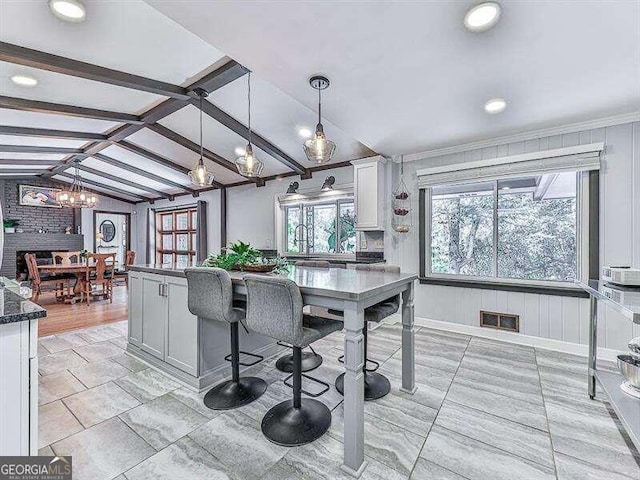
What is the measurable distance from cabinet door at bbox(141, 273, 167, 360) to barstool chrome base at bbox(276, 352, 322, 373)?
1079 millimetres

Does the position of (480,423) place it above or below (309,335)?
below

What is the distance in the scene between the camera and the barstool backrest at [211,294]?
2.07 m

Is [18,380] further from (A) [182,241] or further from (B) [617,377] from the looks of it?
(A) [182,241]

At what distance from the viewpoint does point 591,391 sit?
7.52 ft

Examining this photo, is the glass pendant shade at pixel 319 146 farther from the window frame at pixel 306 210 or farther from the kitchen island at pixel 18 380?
the window frame at pixel 306 210

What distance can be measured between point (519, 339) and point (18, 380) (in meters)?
4.25

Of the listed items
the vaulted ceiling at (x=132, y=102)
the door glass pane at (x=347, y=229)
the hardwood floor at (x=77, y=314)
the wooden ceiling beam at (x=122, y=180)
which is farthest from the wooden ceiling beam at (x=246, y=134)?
the wooden ceiling beam at (x=122, y=180)

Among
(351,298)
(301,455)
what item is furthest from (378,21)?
(301,455)

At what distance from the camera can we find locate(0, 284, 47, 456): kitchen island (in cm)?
112

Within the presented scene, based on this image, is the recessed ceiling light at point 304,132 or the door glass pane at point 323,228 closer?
the recessed ceiling light at point 304,132

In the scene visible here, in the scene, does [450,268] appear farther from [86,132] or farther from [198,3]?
[86,132]

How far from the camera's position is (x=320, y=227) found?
18.2 feet

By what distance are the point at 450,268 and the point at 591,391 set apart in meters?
2.01

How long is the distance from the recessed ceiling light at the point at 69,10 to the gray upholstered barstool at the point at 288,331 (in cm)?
226
